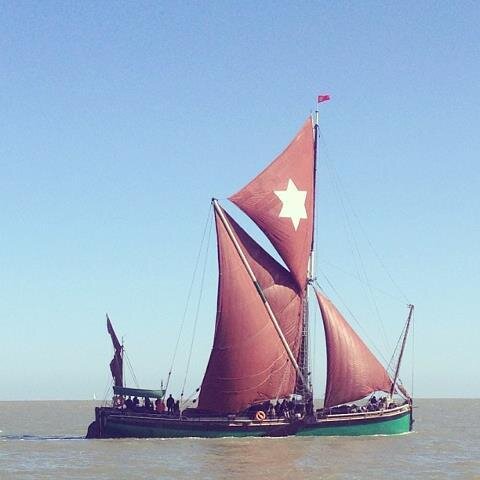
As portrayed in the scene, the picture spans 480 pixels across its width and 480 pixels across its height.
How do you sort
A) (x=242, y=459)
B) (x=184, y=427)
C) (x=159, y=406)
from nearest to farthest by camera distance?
1. (x=242, y=459)
2. (x=184, y=427)
3. (x=159, y=406)

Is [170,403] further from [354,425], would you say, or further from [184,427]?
[354,425]

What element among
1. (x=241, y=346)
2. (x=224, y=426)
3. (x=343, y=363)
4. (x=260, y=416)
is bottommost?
(x=224, y=426)

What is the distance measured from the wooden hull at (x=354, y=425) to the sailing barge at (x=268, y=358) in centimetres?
7

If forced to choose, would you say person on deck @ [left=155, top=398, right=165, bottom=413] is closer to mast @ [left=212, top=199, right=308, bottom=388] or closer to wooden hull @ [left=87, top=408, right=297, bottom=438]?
wooden hull @ [left=87, top=408, right=297, bottom=438]

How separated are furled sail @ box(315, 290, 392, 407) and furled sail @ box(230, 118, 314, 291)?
4.19 meters

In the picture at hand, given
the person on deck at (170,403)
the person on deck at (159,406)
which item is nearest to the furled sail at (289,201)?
the person on deck at (170,403)

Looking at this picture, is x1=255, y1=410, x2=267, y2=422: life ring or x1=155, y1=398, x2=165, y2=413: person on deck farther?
x1=155, y1=398, x2=165, y2=413: person on deck

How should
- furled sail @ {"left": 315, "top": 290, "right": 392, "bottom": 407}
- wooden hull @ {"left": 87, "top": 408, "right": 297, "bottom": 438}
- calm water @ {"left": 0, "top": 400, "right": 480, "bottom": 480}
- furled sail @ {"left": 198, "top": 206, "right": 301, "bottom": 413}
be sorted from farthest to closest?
furled sail @ {"left": 315, "top": 290, "right": 392, "bottom": 407} → furled sail @ {"left": 198, "top": 206, "right": 301, "bottom": 413} → wooden hull @ {"left": 87, "top": 408, "right": 297, "bottom": 438} → calm water @ {"left": 0, "top": 400, "right": 480, "bottom": 480}

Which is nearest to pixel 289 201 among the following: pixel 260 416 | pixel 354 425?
pixel 260 416

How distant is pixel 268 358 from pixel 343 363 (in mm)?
5266

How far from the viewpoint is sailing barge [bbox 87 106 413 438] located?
210 feet

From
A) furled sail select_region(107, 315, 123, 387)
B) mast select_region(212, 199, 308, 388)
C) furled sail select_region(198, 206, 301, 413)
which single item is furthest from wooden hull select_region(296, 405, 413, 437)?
furled sail select_region(107, 315, 123, 387)

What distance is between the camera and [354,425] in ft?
212

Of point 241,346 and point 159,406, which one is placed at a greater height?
point 241,346
